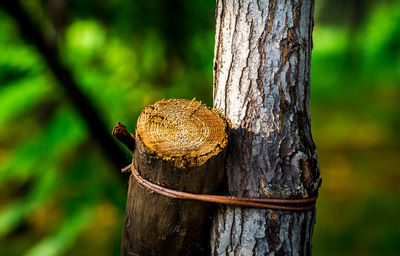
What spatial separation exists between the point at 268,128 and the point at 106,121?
1.69m

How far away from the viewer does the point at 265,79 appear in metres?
1.11

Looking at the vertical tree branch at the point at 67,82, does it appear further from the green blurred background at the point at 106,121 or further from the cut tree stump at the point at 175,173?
the cut tree stump at the point at 175,173

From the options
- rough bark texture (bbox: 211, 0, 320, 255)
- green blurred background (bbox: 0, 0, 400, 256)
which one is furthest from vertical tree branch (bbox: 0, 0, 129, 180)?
rough bark texture (bbox: 211, 0, 320, 255)

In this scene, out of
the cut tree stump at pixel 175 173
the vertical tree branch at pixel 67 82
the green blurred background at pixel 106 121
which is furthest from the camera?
the green blurred background at pixel 106 121

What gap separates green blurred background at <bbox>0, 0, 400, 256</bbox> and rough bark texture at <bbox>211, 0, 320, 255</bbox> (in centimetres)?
149

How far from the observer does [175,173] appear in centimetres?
105

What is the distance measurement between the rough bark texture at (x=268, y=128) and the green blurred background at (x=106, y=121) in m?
1.49

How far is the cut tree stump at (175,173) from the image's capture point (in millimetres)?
1051

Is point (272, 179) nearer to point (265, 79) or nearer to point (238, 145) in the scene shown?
point (238, 145)

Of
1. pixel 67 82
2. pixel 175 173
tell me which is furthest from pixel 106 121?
pixel 175 173

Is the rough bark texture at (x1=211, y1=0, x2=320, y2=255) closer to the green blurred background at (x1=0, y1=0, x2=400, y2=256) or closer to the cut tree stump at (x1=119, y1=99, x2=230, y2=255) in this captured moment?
the cut tree stump at (x1=119, y1=99, x2=230, y2=255)

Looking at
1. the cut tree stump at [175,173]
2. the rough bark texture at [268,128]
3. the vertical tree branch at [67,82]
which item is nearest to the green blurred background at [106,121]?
the vertical tree branch at [67,82]

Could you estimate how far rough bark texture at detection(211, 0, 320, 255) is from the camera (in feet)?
3.58

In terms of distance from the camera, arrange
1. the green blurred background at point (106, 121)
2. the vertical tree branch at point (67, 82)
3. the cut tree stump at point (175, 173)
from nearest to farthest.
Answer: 1. the cut tree stump at point (175, 173)
2. the vertical tree branch at point (67, 82)
3. the green blurred background at point (106, 121)
